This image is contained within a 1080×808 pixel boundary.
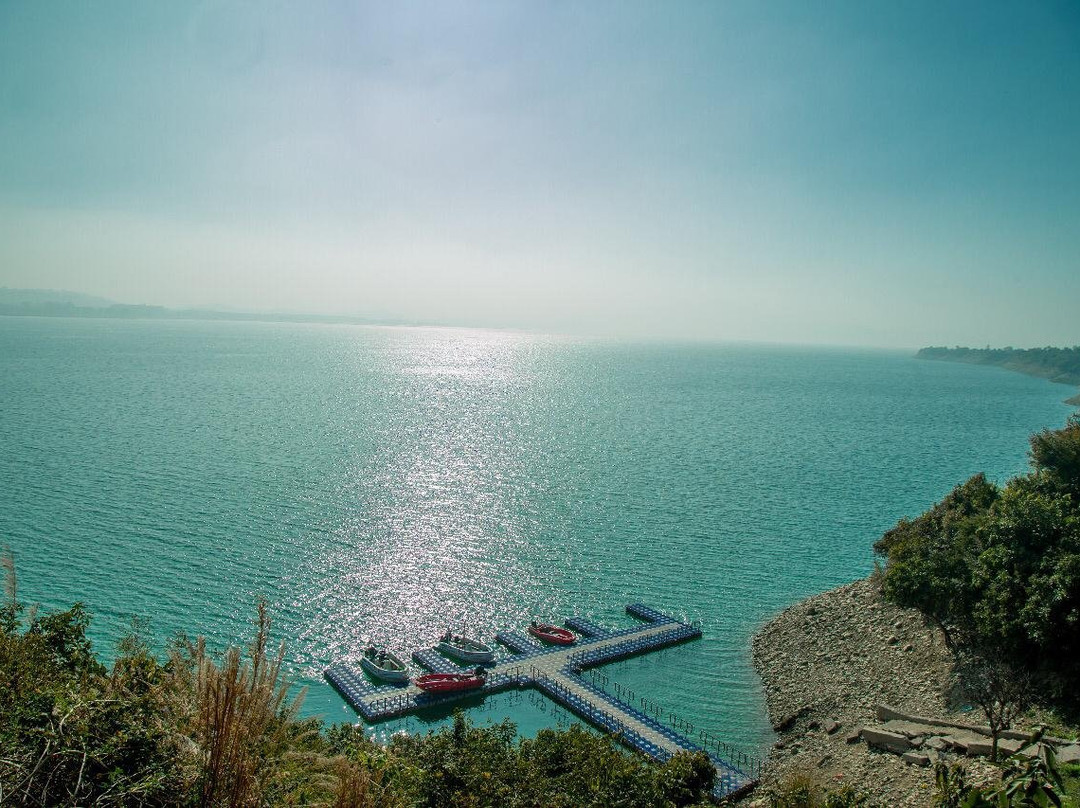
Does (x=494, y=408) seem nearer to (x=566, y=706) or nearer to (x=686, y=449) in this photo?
(x=686, y=449)

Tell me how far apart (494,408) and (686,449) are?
45832mm

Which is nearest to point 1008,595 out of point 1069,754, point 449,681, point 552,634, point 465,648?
point 1069,754

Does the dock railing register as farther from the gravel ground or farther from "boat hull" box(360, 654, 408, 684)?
"boat hull" box(360, 654, 408, 684)

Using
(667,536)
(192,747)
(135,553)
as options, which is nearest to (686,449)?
(667,536)

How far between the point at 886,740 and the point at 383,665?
2393 cm

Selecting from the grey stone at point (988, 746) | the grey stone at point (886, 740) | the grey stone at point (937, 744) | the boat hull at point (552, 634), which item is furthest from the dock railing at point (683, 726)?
the grey stone at point (988, 746)

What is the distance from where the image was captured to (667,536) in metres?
56.9

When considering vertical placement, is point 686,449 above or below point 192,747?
below

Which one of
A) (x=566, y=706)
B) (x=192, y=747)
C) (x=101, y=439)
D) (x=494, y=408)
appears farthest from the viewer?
(x=494, y=408)

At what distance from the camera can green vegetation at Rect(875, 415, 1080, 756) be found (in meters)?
26.3

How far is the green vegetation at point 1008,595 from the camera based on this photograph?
86.4ft

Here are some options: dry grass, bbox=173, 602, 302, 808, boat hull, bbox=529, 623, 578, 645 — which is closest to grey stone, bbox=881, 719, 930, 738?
boat hull, bbox=529, 623, 578, 645

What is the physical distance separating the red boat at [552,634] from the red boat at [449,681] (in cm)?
583

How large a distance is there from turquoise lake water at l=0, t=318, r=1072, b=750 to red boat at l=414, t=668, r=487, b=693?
1.51m
